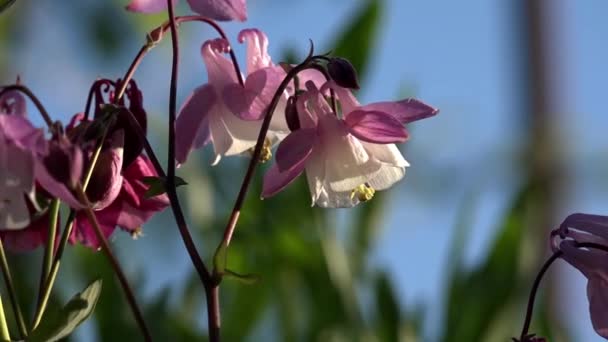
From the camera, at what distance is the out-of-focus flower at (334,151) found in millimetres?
848

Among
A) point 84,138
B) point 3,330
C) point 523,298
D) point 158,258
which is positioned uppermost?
point 84,138

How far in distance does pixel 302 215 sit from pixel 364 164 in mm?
815

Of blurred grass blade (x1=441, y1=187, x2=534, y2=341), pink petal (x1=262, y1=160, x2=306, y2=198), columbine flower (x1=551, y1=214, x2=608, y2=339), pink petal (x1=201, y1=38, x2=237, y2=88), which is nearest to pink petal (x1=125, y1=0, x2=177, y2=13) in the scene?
pink petal (x1=201, y1=38, x2=237, y2=88)

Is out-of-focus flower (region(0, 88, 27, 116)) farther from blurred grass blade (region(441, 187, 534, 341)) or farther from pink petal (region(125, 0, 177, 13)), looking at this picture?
blurred grass blade (region(441, 187, 534, 341))

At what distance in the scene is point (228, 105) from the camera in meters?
0.90

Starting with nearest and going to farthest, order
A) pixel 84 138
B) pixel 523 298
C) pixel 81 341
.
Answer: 1. pixel 84 138
2. pixel 81 341
3. pixel 523 298

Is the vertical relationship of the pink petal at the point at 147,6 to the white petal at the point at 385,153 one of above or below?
above

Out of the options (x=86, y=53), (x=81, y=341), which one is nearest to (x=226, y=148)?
(x=81, y=341)

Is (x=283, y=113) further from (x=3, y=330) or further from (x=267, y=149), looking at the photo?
(x=3, y=330)

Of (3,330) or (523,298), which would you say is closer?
(3,330)

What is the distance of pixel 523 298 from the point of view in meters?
1.67

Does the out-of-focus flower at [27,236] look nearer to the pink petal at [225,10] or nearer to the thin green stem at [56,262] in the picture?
the thin green stem at [56,262]

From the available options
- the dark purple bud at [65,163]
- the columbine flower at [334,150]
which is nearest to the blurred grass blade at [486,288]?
the columbine flower at [334,150]

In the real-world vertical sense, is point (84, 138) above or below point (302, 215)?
above
